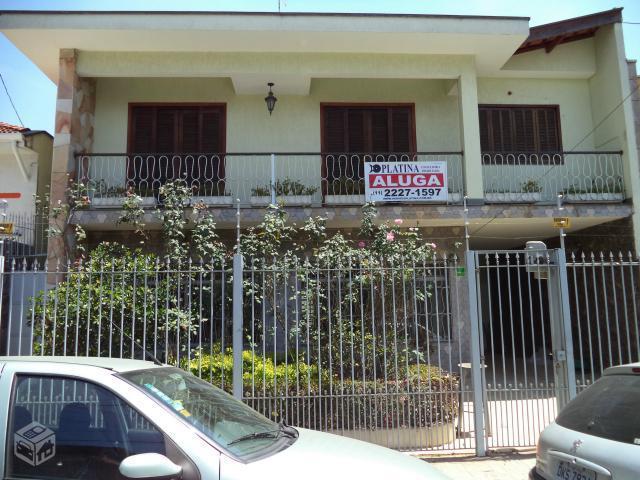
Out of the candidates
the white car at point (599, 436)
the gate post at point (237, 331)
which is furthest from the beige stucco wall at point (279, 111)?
the white car at point (599, 436)

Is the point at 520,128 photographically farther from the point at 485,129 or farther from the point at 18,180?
the point at 18,180

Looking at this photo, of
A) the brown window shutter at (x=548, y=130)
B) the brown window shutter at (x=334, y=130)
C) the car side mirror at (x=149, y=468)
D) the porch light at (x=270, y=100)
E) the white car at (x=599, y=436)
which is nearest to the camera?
the car side mirror at (x=149, y=468)

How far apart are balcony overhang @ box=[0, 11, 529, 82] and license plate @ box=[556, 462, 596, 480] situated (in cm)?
836

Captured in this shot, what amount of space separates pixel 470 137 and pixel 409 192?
5.74 feet

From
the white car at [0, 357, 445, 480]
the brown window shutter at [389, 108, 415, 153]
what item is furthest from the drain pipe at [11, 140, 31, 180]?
the white car at [0, 357, 445, 480]

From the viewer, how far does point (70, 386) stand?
113 inches

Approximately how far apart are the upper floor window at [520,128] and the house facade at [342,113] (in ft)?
0.10

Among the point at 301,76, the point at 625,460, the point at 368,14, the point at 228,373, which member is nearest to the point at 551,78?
the point at 368,14

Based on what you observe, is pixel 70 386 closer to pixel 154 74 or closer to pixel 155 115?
pixel 154 74

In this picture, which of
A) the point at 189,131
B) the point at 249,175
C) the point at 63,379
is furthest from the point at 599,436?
the point at 189,131

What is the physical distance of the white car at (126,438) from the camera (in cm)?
265

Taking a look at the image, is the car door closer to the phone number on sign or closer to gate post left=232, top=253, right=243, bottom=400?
gate post left=232, top=253, right=243, bottom=400

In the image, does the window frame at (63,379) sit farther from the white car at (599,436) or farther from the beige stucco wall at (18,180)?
the beige stucco wall at (18,180)

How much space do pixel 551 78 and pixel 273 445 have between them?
11.5m
